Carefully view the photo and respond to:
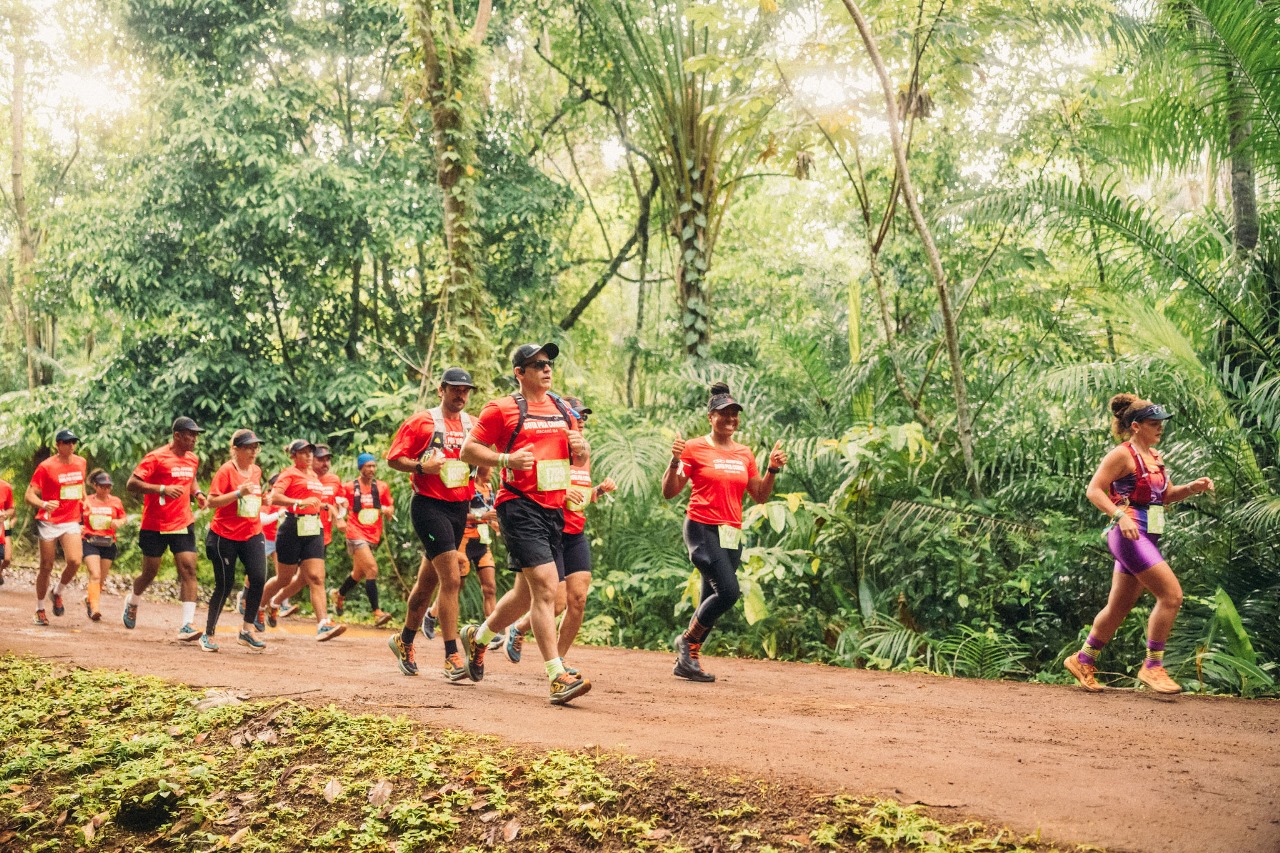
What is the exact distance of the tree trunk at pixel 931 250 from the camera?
9.80m

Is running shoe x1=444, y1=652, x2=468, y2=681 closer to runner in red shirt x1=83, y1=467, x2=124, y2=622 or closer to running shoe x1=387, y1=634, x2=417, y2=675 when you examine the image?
running shoe x1=387, y1=634, x2=417, y2=675

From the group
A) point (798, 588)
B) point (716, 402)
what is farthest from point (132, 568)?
point (716, 402)

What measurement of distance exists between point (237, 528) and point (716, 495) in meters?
4.52

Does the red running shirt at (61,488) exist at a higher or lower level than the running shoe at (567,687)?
higher

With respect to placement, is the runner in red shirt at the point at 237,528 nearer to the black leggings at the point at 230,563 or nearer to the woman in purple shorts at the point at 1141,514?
the black leggings at the point at 230,563

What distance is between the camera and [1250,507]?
826cm

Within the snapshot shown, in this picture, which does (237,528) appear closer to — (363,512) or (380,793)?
(363,512)

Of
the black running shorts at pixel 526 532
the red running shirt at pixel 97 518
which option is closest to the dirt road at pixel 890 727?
the black running shorts at pixel 526 532

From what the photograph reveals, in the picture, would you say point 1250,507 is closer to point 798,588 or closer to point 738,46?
point 798,588

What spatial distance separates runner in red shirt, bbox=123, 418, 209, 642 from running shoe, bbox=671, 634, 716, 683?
490cm

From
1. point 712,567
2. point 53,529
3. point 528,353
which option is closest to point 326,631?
point 53,529

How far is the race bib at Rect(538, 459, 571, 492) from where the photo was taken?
21.3 feet

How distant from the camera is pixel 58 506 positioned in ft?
39.9

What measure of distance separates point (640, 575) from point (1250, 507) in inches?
256
